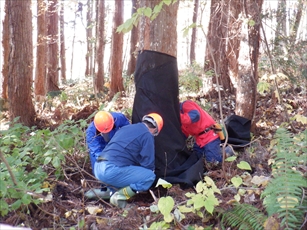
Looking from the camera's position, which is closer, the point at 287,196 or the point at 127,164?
the point at 287,196

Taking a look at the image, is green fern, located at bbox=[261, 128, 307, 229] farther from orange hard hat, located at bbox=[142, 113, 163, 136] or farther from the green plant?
the green plant

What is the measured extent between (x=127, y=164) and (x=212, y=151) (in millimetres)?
1588

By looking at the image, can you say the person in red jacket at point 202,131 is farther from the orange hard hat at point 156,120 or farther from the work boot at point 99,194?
the work boot at point 99,194

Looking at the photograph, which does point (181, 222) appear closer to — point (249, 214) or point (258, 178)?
point (249, 214)

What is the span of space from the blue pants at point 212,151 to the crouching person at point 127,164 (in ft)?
4.04

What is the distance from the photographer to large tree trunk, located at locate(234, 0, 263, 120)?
5.91 meters

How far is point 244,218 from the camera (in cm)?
315

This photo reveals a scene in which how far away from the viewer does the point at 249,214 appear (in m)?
3.18

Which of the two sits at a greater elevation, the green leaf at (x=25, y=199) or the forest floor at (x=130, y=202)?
the green leaf at (x=25, y=199)

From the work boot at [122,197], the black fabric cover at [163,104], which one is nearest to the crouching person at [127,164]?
the work boot at [122,197]

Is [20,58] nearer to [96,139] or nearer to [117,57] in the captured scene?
[96,139]

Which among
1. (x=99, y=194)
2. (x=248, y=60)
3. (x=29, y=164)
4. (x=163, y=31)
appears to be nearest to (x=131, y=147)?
(x=99, y=194)

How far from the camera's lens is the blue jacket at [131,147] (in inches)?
176

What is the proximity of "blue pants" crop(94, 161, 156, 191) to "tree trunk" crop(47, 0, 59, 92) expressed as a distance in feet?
31.1
